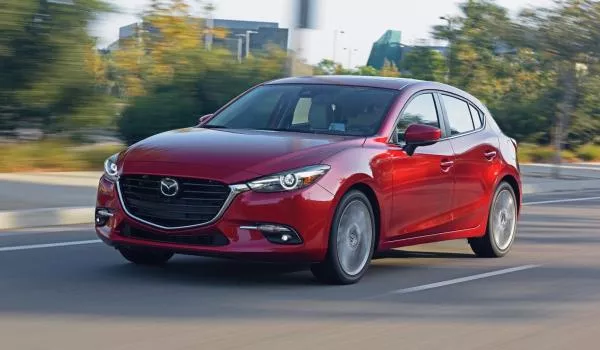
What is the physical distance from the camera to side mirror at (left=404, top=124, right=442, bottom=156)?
9.63m

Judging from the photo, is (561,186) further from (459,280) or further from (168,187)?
(168,187)

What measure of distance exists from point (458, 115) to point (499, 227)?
1269 mm

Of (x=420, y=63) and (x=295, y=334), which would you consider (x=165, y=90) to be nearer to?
(x=420, y=63)

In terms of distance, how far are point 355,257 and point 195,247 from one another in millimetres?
1390

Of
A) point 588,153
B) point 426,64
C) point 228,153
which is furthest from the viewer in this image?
point 426,64

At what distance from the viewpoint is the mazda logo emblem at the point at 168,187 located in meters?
8.59

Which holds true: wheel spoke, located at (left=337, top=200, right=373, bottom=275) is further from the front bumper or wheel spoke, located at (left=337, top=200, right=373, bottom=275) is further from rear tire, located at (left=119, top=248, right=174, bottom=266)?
rear tire, located at (left=119, top=248, right=174, bottom=266)

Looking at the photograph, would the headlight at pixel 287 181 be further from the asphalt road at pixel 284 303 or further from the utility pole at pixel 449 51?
the utility pole at pixel 449 51

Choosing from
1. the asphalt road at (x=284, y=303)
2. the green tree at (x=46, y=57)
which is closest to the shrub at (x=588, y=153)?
the green tree at (x=46, y=57)

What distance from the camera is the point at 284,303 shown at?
834cm

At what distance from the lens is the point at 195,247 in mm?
8547

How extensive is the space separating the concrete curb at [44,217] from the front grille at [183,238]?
163 inches

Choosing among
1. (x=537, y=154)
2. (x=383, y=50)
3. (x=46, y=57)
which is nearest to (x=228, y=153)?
(x=46, y=57)

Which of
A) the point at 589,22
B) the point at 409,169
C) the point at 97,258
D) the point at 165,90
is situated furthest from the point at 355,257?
the point at 589,22
